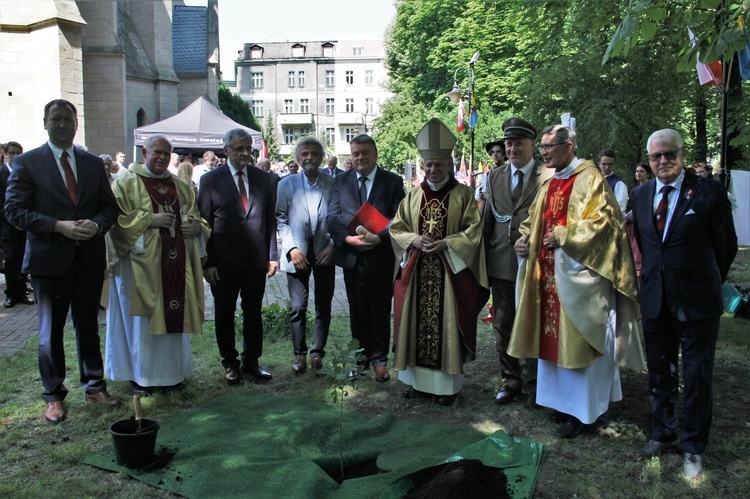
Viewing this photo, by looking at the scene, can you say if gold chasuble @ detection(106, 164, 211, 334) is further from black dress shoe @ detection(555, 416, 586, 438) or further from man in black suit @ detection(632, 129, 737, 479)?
man in black suit @ detection(632, 129, 737, 479)

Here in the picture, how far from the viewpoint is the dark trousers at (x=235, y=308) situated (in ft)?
18.8

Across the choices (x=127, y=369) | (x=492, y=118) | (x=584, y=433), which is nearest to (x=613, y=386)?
(x=584, y=433)

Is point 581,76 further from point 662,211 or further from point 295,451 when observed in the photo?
point 295,451

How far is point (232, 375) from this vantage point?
5840 millimetres

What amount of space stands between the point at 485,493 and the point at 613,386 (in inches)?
70.5

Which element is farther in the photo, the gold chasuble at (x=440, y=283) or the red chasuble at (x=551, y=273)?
the gold chasuble at (x=440, y=283)

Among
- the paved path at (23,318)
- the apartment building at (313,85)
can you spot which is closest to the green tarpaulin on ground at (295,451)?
the paved path at (23,318)

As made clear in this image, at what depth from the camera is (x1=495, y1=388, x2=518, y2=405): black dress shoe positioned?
5.30m

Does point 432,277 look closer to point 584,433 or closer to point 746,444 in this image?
point 584,433

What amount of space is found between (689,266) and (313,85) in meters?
74.9

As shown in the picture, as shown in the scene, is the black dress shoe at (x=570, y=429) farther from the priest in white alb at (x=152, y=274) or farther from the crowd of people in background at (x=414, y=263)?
the priest in white alb at (x=152, y=274)

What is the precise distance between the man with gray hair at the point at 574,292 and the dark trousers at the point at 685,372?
0.37 metres

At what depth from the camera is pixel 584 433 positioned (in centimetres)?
469

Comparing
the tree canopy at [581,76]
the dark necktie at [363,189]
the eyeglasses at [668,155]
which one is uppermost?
the tree canopy at [581,76]
